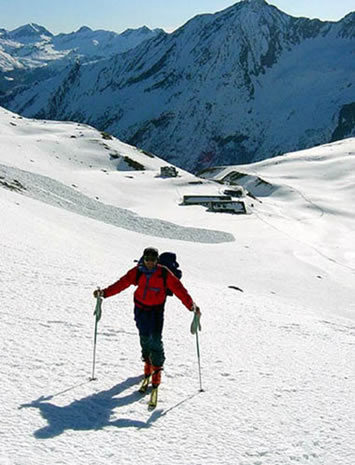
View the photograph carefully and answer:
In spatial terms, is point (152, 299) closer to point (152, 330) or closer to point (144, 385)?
point (152, 330)

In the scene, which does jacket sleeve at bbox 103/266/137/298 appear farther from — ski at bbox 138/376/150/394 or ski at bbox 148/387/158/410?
ski at bbox 148/387/158/410

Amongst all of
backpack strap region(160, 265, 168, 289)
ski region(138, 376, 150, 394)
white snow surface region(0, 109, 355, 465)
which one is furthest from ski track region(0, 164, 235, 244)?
backpack strap region(160, 265, 168, 289)

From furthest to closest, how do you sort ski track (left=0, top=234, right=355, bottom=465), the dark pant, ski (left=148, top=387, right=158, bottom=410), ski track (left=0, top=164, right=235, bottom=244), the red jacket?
1. ski track (left=0, top=164, right=235, bottom=244)
2. the dark pant
3. the red jacket
4. ski (left=148, top=387, right=158, bottom=410)
5. ski track (left=0, top=234, right=355, bottom=465)

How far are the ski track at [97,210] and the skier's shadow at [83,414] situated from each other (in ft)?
103

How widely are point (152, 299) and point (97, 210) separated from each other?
3733cm

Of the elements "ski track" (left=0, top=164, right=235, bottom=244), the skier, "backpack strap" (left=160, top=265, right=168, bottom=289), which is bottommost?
"ski track" (left=0, top=164, right=235, bottom=244)

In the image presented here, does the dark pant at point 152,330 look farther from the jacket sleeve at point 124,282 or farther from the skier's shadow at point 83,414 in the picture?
the skier's shadow at point 83,414

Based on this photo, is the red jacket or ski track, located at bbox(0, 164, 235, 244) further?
ski track, located at bbox(0, 164, 235, 244)

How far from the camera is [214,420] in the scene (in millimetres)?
8062

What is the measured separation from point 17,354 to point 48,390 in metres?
1.36

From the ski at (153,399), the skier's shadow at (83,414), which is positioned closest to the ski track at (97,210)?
the ski at (153,399)

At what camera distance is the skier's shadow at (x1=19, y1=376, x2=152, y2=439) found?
7.36 metres

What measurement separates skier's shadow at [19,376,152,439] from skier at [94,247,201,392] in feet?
2.36

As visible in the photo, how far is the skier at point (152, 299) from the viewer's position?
8.74 metres
